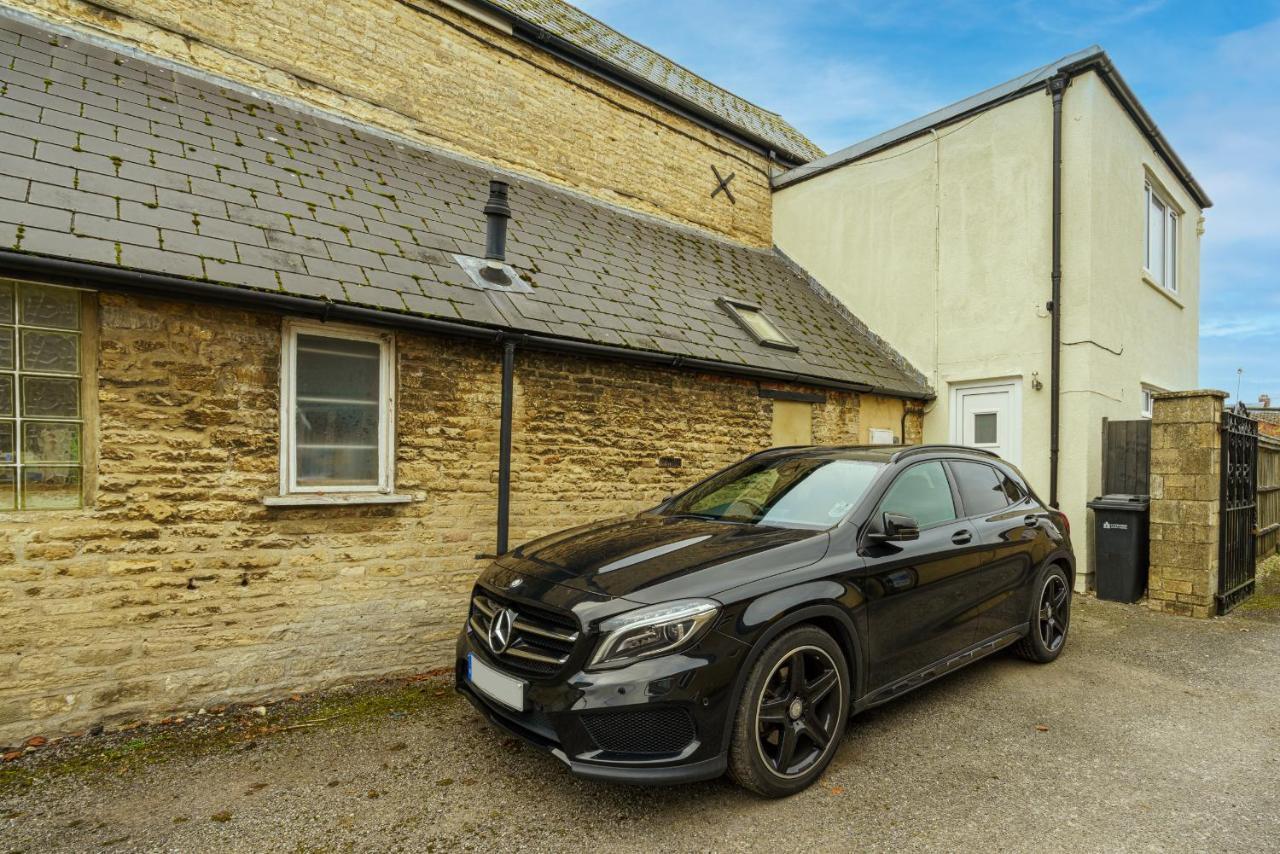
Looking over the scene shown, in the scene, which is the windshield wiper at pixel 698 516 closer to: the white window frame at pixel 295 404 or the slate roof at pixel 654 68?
the white window frame at pixel 295 404

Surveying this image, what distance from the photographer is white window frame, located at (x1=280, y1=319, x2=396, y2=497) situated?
4.71 m

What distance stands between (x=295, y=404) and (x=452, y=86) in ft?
18.0

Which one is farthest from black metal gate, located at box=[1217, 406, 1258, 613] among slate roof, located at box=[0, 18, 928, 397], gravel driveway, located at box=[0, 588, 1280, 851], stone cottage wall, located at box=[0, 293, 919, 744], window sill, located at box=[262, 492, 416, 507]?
window sill, located at box=[262, 492, 416, 507]

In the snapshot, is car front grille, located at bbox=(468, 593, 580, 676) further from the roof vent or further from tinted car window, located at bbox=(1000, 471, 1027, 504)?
tinted car window, located at bbox=(1000, 471, 1027, 504)

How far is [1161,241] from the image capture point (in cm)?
1006

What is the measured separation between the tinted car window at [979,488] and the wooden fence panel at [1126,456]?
3832 mm

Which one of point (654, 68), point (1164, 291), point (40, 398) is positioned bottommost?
point (40, 398)

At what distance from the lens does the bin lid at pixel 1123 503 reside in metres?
7.14

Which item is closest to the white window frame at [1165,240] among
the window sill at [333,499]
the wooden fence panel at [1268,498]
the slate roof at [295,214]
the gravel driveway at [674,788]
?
the wooden fence panel at [1268,498]

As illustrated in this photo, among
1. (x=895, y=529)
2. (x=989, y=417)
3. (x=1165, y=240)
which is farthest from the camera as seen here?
(x=1165, y=240)

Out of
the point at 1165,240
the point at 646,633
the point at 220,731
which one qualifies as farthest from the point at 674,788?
the point at 1165,240

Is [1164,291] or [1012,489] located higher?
[1164,291]

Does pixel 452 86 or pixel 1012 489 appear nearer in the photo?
pixel 1012 489

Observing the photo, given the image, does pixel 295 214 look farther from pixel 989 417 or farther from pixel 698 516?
pixel 989 417
